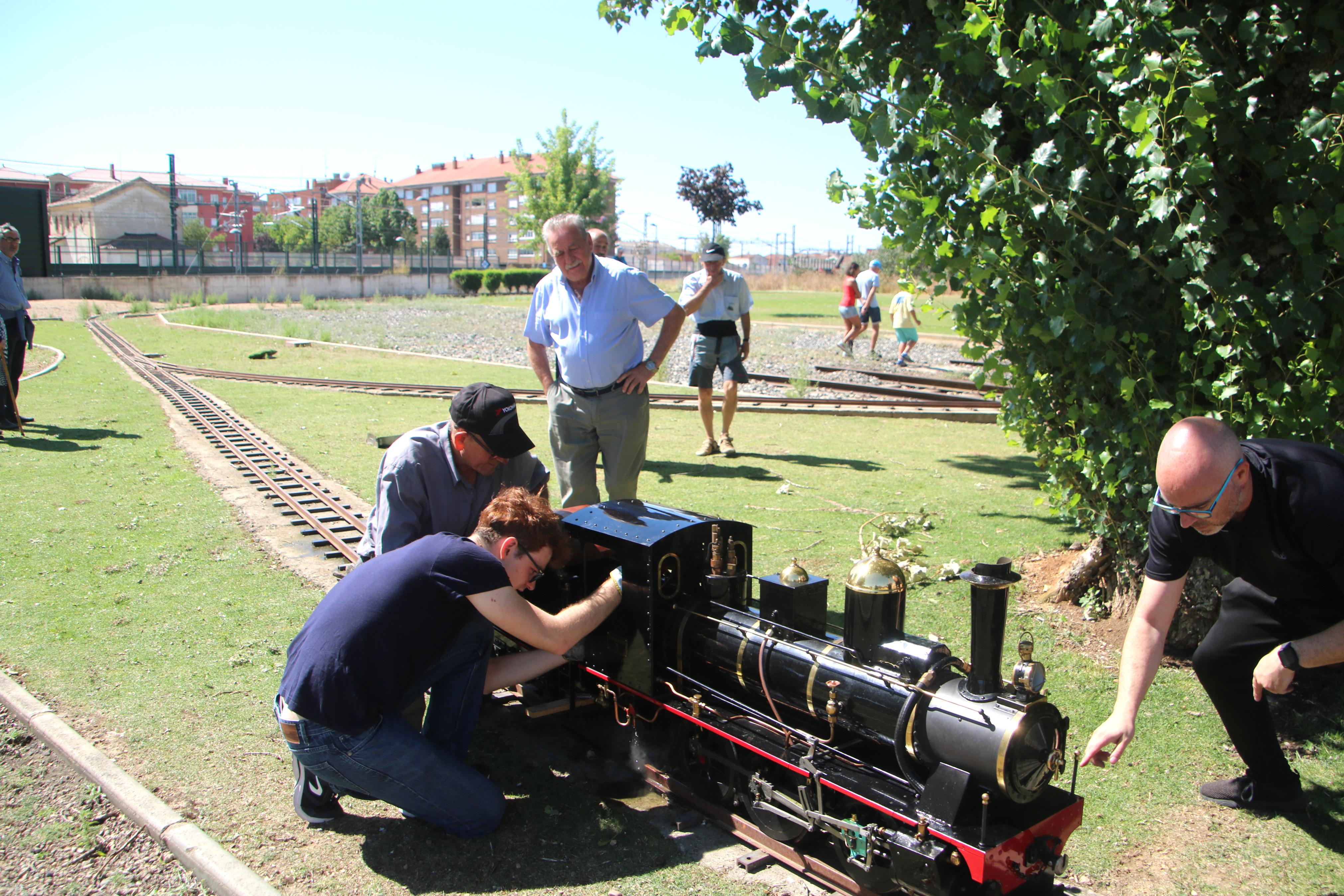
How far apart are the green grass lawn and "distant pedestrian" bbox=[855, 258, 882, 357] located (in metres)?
8.11

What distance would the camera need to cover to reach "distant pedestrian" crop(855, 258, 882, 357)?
19.2 metres

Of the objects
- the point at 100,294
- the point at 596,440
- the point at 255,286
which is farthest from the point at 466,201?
the point at 596,440

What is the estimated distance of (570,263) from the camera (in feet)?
17.6

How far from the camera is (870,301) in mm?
19703

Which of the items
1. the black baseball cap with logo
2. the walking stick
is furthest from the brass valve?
the walking stick

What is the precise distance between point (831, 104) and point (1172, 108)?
161 centimetres

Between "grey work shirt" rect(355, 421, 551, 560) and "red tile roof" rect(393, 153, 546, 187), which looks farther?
"red tile roof" rect(393, 153, 546, 187)

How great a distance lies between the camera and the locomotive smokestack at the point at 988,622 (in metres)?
2.83

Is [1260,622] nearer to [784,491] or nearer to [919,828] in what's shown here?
[919,828]

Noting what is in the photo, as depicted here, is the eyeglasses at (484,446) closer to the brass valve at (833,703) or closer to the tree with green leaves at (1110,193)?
the brass valve at (833,703)

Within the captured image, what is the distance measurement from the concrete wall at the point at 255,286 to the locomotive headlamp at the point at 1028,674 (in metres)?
44.8

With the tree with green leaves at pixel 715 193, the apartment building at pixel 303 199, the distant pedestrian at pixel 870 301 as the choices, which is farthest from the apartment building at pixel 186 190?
the distant pedestrian at pixel 870 301

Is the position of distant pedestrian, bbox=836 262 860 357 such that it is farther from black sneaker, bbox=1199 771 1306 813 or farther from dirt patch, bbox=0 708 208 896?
dirt patch, bbox=0 708 208 896

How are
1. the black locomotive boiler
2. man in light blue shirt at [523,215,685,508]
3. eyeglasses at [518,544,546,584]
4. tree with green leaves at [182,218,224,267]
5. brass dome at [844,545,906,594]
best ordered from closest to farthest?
the black locomotive boiler
brass dome at [844,545,906,594]
eyeglasses at [518,544,546,584]
man in light blue shirt at [523,215,685,508]
tree with green leaves at [182,218,224,267]
